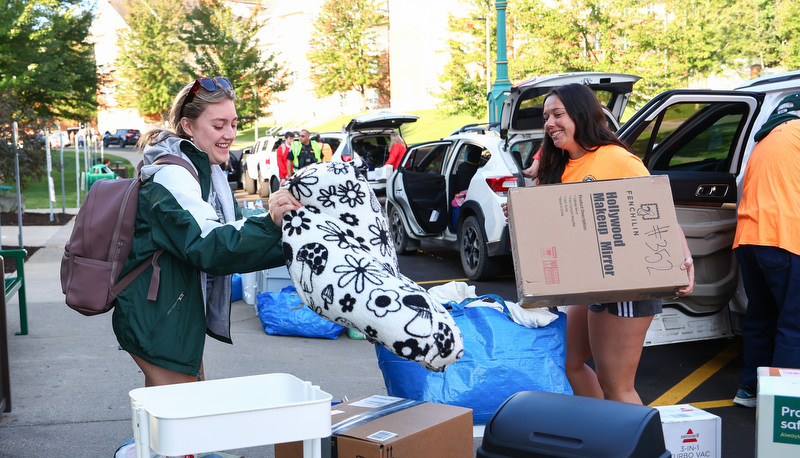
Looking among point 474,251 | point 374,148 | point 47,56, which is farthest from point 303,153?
point 47,56

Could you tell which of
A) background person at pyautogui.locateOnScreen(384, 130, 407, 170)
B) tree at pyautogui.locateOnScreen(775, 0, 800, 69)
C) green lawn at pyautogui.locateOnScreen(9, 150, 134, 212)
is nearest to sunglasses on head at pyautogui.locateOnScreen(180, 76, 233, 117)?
background person at pyautogui.locateOnScreen(384, 130, 407, 170)

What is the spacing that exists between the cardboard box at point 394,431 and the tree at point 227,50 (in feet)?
95.9

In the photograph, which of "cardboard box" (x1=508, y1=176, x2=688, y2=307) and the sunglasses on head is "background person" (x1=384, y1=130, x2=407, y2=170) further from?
the sunglasses on head

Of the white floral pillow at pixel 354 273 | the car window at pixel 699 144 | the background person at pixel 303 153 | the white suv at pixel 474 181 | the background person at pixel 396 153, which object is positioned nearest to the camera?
the white floral pillow at pixel 354 273

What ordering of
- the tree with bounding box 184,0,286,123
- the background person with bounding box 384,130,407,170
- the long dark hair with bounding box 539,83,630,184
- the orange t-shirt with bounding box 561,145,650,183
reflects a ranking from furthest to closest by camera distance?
1. the tree with bounding box 184,0,286,123
2. the background person with bounding box 384,130,407,170
3. the long dark hair with bounding box 539,83,630,184
4. the orange t-shirt with bounding box 561,145,650,183

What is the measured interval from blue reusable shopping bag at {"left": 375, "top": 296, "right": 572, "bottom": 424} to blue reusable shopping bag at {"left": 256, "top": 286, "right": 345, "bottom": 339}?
2622 millimetres

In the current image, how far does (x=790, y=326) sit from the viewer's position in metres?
4.23

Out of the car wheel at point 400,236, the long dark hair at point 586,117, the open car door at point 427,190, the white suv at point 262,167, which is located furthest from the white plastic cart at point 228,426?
the white suv at point 262,167

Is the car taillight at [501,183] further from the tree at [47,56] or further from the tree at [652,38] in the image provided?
the tree at [652,38]

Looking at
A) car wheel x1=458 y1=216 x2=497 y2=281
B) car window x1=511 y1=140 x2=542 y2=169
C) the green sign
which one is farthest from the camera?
car wheel x1=458 y1=216 x2=497 y2=281

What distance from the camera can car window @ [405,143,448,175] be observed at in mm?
10148

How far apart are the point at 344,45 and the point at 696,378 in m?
45.2

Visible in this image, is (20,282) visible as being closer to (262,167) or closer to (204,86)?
(204,86)

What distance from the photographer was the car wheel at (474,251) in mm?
8414
